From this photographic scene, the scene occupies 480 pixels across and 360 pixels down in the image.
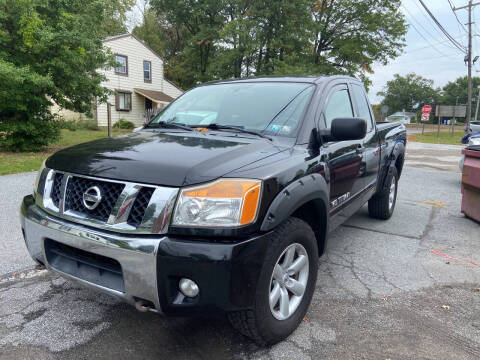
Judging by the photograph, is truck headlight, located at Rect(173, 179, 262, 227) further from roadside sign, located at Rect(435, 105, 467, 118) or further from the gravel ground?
roadside sign, located at Rect(435, 105, 467, 118)

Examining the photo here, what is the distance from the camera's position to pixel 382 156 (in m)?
4.42

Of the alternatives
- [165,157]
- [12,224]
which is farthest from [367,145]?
[12,224]

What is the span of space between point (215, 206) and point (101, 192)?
2.25 ft

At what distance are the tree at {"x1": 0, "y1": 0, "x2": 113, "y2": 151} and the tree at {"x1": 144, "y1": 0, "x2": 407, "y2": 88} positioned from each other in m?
12.5

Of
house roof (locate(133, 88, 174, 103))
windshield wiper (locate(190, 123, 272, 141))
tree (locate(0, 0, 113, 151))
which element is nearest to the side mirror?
windshield wiper (locate(190, 123, 272, 141))

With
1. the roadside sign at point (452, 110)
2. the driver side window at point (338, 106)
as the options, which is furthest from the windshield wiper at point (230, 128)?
the roadside sign at point (452, 110)

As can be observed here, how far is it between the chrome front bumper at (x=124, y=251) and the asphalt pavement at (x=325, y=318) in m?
0.51

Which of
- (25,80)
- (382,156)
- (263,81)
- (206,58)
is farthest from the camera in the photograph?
(206,58)

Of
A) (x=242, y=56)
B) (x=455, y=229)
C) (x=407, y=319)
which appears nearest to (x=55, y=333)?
(x=407, y=319)

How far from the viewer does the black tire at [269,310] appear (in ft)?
6.49

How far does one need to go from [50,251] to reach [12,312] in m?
0.75

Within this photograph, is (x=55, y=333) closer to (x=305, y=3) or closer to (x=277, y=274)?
(x=277, y=274)

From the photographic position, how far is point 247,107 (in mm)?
3076

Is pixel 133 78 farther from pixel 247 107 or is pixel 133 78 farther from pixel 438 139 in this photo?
pixel 247 107
